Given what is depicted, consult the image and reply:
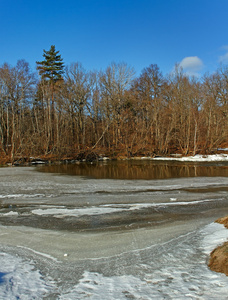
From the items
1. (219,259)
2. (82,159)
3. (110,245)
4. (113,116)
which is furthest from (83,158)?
(219,259)

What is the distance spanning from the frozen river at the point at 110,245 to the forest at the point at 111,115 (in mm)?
24284

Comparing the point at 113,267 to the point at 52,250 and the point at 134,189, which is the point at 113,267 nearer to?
the point at 52,250

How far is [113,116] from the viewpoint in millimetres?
44562

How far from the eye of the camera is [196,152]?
121ft

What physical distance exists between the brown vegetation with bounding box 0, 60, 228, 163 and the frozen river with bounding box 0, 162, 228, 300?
79.5 feet

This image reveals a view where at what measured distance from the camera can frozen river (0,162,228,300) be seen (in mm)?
3834

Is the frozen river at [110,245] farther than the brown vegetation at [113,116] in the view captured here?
No

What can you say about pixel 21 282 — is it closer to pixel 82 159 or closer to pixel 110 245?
pixel 110 245

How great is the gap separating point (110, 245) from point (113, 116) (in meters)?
39.6

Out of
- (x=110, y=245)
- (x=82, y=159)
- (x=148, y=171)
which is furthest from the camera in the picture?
(x=82, y=159)

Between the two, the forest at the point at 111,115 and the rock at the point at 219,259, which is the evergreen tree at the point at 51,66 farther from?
the rock at the point at 219,259

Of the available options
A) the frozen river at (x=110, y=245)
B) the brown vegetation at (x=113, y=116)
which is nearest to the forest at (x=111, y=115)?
the brown vegetation at (x=113, y=116)

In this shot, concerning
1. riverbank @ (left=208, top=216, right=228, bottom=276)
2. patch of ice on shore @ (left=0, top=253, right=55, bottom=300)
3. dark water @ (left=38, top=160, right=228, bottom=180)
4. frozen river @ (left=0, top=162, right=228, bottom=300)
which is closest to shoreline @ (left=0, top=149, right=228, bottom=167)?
dark water @ (left=38, top=160, right=228, bottom=180)

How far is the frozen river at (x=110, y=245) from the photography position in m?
3.83
